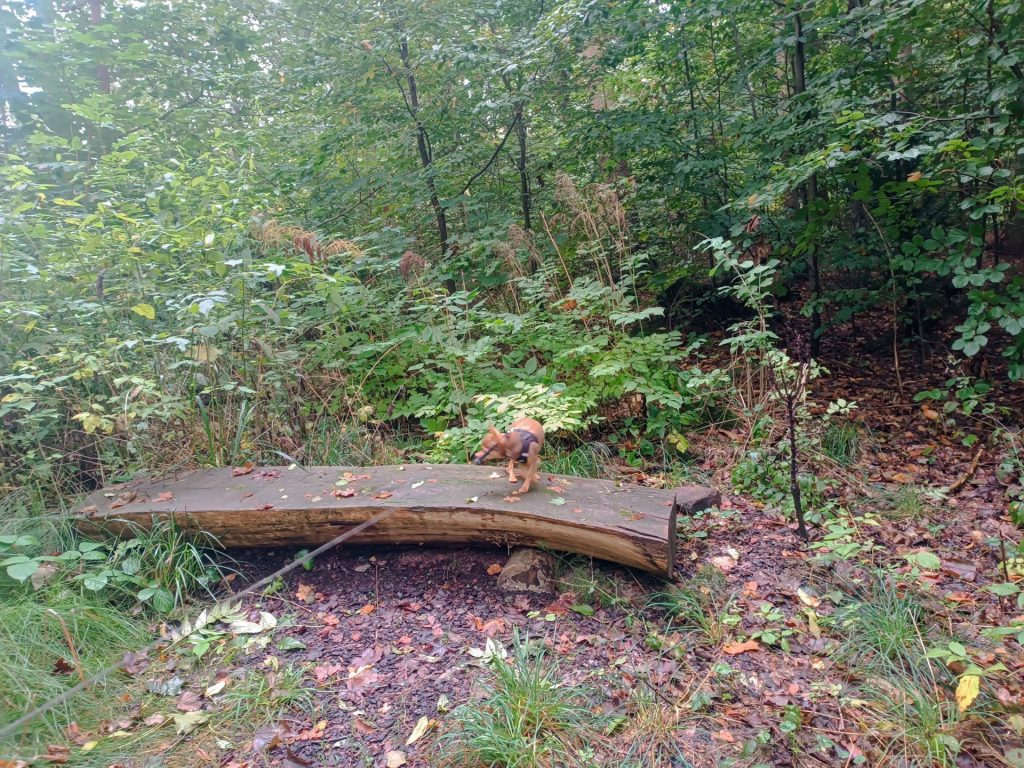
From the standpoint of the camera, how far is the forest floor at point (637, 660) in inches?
86.6

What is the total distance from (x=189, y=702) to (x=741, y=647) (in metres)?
2.53

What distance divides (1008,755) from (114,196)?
6408 millimetres

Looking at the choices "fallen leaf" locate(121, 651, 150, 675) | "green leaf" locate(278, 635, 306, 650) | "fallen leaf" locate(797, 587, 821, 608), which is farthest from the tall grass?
"fallen leaf" locate(121, 651, 150, 675)

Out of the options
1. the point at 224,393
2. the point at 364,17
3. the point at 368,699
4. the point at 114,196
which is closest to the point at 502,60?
the point at 364,17

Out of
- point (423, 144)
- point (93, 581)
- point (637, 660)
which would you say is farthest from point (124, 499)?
point (423, 144)

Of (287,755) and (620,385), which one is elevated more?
(620,385)

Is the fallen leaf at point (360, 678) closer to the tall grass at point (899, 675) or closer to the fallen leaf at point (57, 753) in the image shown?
the fallen leaf at point (57, 753)

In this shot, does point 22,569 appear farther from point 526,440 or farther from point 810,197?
point 810,197

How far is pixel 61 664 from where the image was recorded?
2682 millimetres

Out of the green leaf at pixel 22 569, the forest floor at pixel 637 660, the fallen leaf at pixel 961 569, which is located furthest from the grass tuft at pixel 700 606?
the green leaf at pixel 22 569

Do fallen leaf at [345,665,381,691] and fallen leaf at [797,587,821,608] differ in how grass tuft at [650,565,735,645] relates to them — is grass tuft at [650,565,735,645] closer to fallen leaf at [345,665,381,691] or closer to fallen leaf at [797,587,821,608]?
fallen leaf at [797,587,821,608]

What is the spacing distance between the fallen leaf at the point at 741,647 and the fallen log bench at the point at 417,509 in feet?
1.43

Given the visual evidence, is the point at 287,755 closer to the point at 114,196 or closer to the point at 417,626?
the point at 417,626

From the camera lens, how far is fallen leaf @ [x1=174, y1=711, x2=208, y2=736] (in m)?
2.42
